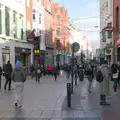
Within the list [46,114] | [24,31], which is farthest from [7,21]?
[46,114]

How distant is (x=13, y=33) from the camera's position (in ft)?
134

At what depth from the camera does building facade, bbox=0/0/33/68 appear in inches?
1460

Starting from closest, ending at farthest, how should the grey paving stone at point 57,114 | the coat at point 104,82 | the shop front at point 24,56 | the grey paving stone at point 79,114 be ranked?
the grey paving stone at point 57,114 → the grey paving stone at point 79,114 → the coat at point 104,82 → the shop front at point 24,56

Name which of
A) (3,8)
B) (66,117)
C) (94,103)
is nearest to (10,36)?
(3,8)

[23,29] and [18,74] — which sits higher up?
[23,29]

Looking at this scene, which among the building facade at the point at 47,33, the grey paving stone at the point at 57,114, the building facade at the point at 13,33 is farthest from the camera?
the building facade at the point at 47,33

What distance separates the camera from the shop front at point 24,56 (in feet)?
140

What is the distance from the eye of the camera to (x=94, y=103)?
47.8 feet

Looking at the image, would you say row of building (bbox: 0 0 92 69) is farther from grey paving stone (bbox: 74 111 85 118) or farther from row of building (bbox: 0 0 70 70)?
grey paving stone (bbox: 74 111 85 118)

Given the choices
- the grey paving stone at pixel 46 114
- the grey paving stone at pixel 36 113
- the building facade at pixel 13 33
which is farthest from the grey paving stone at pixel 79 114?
the building facade at pixel 13 33

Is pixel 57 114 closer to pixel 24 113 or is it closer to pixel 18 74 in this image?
pixel 24 113

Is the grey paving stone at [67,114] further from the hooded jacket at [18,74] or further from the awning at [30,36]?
the awning at [30,36]

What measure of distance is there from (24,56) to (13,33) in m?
7.42

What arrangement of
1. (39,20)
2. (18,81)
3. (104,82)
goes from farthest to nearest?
(39,20) < (104,82) < (18,81)
